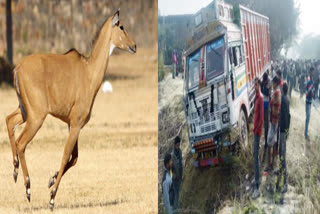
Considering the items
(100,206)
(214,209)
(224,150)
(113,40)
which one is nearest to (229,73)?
(224,150)

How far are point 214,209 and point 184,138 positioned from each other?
0.55 meters

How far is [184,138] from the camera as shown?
18.9ft

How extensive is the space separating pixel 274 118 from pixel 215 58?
1.94ft

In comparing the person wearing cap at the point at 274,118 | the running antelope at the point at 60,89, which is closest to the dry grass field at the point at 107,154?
the running antelope at the point at 60,89

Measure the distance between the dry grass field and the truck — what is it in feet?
6.06

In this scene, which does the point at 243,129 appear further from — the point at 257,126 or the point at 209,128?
the point at 209,128

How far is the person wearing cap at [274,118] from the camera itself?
5.57 m

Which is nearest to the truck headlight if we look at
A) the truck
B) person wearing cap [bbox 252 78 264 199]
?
the truck

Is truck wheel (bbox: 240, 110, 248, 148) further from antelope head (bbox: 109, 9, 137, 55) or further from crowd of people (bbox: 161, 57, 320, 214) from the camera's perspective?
antelope head (bbox: 109, 9, 137, 55)

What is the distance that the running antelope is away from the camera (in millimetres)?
6383

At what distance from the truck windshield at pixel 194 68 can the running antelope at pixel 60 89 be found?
125 centimetres

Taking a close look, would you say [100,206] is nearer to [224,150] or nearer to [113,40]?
[113,40]

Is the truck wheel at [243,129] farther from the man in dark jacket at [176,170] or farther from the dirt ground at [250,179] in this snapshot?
the man in dark jacket at [176,170]

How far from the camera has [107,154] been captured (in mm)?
8477
